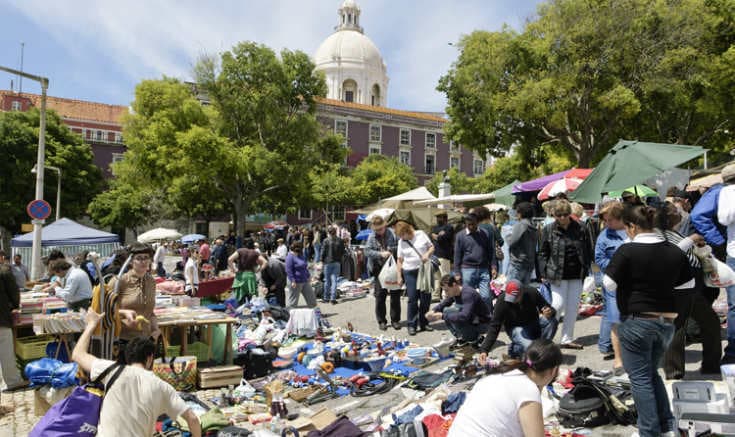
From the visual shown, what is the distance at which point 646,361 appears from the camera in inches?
136

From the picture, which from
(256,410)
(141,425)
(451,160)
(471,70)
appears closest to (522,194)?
(471,70)

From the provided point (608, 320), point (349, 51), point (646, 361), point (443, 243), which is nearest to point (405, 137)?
point (349, 51)

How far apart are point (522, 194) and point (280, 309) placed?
772cm

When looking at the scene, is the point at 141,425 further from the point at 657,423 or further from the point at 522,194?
the point at 522,194

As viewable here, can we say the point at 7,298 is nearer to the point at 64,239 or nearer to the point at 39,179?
the point at 39,179

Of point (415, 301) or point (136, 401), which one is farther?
point (415, 301)

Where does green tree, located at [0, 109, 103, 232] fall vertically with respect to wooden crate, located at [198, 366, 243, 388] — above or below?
above

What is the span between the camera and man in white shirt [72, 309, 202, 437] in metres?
3.28

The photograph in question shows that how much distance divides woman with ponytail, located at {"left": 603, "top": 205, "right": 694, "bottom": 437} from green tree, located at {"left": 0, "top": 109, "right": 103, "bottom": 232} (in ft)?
138

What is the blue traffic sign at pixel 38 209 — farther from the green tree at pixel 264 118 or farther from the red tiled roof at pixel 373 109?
the red tiled roof at pixel 373 109

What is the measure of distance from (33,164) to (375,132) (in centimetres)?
3405

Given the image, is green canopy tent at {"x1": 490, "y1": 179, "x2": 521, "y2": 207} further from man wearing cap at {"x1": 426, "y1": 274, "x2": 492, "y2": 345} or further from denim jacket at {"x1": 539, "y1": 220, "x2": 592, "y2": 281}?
denim jacket at {"x1": 539, "y1": 220, "x2": 592, "y2": 281}

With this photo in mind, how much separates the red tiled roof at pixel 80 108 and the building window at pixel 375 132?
26969 mm

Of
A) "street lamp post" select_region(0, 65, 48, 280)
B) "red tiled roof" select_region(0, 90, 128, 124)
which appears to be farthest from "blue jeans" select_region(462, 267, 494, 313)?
"red tiled roof" select_region(0, 90, 128, 124)
